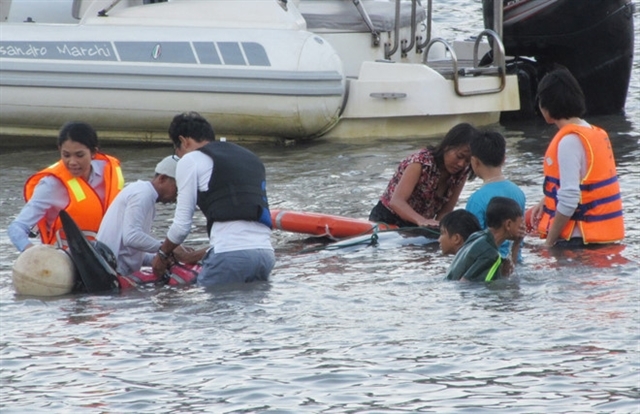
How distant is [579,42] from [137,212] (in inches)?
317

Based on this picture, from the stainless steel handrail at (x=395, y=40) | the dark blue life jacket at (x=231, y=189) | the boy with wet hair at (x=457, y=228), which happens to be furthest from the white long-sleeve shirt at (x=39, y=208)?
the stainless steel handrail at (x=395, y=40)

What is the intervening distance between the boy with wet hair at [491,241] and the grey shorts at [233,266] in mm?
1109

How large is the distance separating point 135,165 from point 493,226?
605 cm

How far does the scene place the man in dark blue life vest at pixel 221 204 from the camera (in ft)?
22.9

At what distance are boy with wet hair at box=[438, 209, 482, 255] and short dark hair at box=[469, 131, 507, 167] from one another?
12.6 inches

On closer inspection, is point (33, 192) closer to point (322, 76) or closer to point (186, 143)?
point (186, 143)

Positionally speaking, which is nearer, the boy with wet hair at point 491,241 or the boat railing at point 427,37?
the boy with wet hair at point 491,241

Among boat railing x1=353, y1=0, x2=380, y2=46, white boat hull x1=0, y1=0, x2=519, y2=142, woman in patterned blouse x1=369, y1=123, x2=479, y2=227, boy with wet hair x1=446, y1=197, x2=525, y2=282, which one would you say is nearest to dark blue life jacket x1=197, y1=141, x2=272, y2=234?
boy with wet hair x1=446, y1=197, x2=525, y2=282

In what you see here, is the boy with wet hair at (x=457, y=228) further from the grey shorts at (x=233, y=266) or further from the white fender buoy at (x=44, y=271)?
the white fender buoy at (x=44, y=271)

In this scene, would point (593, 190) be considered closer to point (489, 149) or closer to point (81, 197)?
point (489, 149)

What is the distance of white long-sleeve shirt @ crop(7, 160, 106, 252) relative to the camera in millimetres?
7234

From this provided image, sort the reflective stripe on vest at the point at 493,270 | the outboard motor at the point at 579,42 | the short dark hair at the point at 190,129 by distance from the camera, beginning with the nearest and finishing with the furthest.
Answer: the reflective stripe on vest at the point at 493,270 → the short dark hair at the point at 190,129 → the outboard motor at the point at 579,42

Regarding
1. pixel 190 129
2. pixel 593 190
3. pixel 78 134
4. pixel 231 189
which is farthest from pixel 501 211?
pixel 78 134

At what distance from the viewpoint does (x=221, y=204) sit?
701cm
